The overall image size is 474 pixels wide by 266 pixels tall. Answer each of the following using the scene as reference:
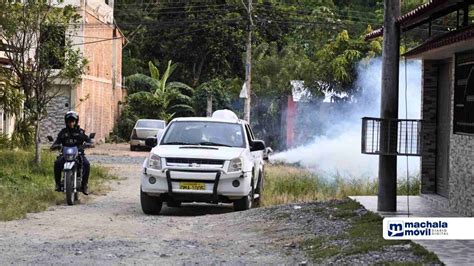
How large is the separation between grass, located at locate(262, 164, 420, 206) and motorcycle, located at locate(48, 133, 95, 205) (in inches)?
142

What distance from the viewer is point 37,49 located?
71.6ft

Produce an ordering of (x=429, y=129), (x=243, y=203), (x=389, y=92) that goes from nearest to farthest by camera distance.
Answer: (x=389, y=92)
(x=243, y=203)
(x=429, y=129)

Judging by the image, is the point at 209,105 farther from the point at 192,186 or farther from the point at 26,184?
the point at 192,186

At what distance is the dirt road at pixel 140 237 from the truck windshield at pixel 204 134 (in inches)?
50.7

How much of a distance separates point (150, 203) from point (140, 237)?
130 inches

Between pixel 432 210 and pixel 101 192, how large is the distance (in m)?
8.05

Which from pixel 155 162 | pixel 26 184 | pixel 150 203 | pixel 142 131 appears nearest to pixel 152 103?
pixel 142 131

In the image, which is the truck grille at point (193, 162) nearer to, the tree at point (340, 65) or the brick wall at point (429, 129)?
the brick wall at point (429, 129)

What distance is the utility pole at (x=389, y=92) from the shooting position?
13.1 metres

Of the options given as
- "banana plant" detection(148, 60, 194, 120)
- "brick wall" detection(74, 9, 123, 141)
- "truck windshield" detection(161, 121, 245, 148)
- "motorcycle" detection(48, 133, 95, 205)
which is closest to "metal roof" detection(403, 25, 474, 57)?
"truck windshield" detection(161, 121, 245, 148)

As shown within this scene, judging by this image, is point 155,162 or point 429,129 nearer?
point 155,162

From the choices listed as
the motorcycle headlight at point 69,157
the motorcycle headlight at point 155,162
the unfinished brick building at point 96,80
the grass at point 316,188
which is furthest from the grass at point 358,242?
the unfinished brick building at point 96,80

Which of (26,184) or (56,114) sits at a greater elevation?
(56,114)

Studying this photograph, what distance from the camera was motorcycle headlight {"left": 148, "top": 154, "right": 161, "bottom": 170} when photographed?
14797 millimetres
